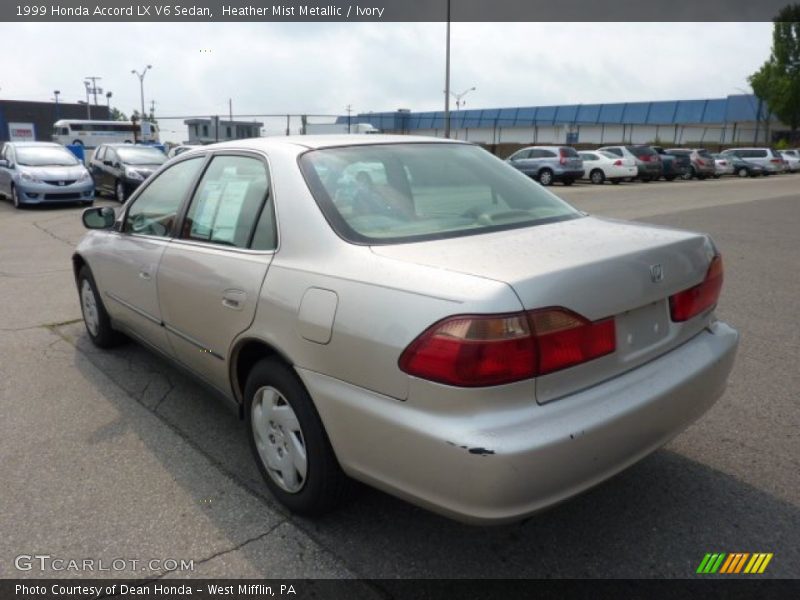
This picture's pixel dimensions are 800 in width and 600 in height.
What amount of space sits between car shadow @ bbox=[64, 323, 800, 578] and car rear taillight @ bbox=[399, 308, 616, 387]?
58 cm

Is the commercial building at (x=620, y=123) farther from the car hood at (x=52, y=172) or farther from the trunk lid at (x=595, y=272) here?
the trunk lid at (x=595, y=272)

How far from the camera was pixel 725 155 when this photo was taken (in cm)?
3703

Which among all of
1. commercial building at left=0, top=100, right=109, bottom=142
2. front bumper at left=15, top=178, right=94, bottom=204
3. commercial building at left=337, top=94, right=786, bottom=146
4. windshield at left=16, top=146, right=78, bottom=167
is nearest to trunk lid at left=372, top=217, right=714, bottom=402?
front bumper at left=15, top=178, right=94, bottom=204

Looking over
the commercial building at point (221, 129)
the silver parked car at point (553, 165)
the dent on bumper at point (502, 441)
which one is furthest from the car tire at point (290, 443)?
the commercial building at point (221, 129)

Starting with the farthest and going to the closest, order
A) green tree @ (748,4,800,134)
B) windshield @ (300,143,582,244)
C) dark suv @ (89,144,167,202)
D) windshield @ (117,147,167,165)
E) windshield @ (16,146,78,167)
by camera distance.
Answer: green tree @ (748,4,800,134)
windshield @ (117,147,167,165)
dark suv @ (89,144,167,202)
windshield @ (16,146,78,167)
windshield @ (300,143,582,244)

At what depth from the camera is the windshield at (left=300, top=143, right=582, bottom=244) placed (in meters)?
2.70

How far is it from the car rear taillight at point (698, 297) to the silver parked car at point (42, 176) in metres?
15.9

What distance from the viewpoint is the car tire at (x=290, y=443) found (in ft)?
8.29

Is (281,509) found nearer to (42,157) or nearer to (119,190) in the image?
(119,190)

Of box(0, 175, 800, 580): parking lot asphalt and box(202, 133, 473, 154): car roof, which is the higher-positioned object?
box(202, 133, 473, 154): car roof

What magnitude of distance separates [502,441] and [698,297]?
1.28m

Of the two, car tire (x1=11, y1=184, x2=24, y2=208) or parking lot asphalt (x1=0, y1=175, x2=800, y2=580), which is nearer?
parking lot asphalt (x1=0, y1=175, x2=800, y2=580)

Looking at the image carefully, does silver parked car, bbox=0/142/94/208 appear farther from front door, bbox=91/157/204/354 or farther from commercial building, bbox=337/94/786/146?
commercial building, bbox=337/94/786/146

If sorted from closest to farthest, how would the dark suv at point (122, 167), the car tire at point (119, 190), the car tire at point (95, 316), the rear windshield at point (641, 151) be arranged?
1. the car tire at point (95, 316)
2. the dark suv at point (122, 167)
3. the car tire at point (119, 190)
4. the rear windshield at point (641, 151)
